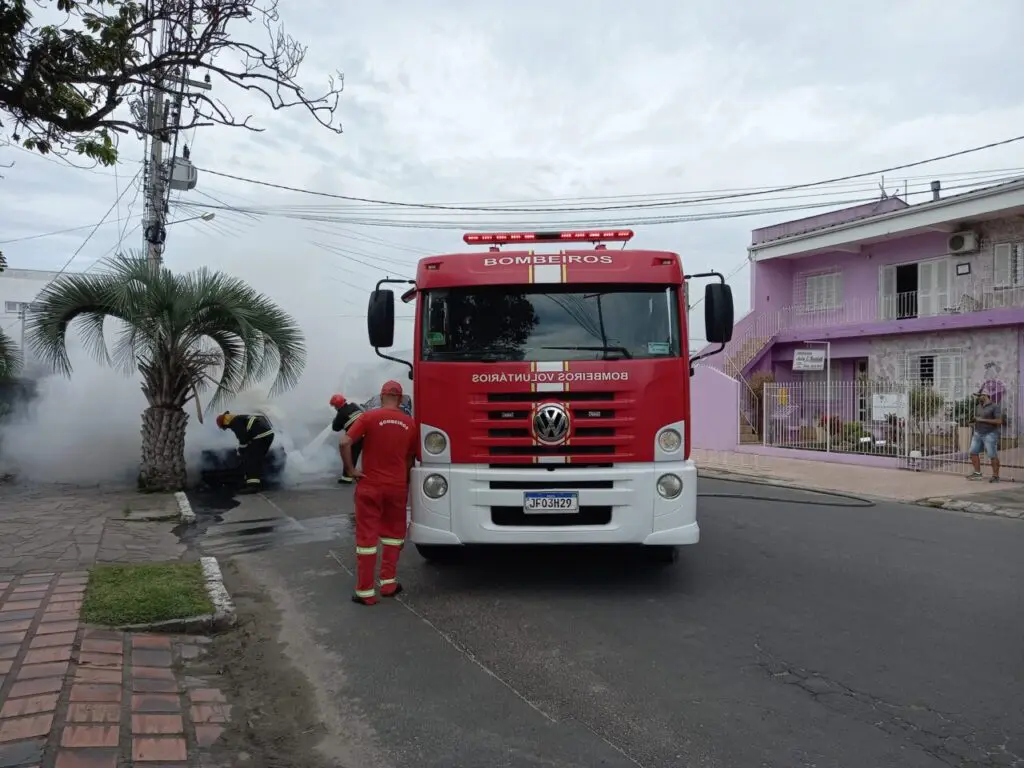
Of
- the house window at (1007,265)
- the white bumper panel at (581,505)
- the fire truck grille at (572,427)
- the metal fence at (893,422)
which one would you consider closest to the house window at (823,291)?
the house window at (1007,265)

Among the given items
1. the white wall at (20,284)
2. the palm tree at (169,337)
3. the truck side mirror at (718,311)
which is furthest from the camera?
the white wall at (20,284)

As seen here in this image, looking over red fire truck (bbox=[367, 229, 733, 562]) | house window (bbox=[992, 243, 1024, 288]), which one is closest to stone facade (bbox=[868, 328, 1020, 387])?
house window (bbox=[992, 243, 1024, 288])

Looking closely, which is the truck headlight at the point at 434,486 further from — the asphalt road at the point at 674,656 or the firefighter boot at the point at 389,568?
the asphalt road at the point at 674,656

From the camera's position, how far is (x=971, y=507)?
37.0 feet

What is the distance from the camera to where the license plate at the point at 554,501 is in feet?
19.1

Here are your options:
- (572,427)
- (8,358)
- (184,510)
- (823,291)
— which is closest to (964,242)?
(823,291)

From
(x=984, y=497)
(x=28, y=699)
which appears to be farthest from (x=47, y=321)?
(x=984, y=497)

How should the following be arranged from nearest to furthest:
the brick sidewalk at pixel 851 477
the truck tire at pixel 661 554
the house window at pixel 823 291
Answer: the truck tire at pixel 661 554, the brick sidewalk at pixel 851 477, the house window at pixel 823 291

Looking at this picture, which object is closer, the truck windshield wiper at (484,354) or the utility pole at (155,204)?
the truck windshield wiper at (484,354)

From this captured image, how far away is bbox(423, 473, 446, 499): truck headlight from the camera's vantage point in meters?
5.98

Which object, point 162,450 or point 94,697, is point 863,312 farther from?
point 94,697

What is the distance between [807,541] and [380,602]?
478 centimetres

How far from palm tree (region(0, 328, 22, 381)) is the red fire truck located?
34.1ft

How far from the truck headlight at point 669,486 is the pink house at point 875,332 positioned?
1139cm
